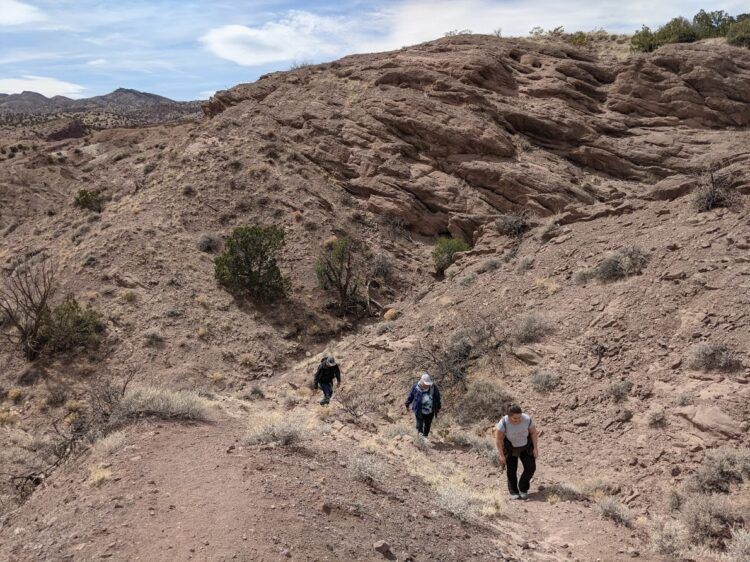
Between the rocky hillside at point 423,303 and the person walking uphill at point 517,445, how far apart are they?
328 millimetres

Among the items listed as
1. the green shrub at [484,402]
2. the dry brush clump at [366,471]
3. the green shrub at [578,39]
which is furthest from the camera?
the green shrub at [578,39]

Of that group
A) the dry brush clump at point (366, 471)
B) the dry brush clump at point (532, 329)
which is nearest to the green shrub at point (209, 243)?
the dry brush clump at point (532, 329)

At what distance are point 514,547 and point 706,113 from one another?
1108 inches

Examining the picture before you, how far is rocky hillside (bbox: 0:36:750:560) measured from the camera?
19.2 ft

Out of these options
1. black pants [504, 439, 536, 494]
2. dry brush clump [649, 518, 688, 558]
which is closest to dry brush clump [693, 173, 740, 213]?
black pants [504, 439, 536, 494]

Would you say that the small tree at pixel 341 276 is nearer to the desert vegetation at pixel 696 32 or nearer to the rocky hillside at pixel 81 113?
the desert vegetation at pixel 696 32

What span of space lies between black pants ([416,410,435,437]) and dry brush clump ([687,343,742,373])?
4.54 meters

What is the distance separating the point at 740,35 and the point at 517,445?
36863 millimetres

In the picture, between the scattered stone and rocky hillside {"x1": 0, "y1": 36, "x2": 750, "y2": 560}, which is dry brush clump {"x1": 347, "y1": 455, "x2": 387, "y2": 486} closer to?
rocky hillside {"x1": 0, "y1": 36, "x2": 750, "y2": 560}

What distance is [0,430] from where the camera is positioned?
44.4 feet

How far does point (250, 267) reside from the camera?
800 inches

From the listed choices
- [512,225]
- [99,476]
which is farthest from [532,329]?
[512,225]

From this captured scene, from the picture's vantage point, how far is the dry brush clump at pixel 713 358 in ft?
27.6

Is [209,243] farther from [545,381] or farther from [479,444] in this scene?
[479,444]
